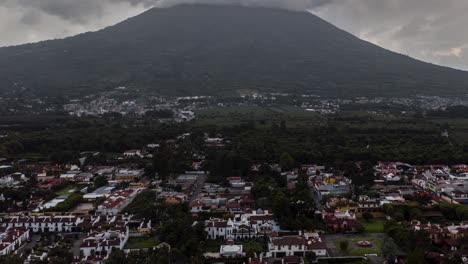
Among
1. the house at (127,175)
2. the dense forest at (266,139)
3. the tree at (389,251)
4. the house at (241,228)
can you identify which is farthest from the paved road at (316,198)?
the house at (127,175)

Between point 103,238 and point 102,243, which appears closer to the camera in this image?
point 102,243

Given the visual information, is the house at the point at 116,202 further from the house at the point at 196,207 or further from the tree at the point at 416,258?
the tree at the point at 416,258

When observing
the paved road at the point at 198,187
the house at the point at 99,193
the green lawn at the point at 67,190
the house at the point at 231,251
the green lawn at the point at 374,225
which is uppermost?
the house at the point at 231,251

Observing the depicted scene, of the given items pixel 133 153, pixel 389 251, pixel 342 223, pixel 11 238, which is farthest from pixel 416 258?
pixel 133 153

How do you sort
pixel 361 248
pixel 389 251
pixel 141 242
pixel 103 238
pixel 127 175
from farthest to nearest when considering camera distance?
pixel 127 175 → pixel 141 242 → pixel 103 238 → pixel 361 248 → pixel 389 251

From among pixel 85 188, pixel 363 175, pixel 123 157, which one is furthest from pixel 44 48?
pixel 363 175

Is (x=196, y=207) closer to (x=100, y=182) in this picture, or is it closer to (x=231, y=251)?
(x=231, y=251)

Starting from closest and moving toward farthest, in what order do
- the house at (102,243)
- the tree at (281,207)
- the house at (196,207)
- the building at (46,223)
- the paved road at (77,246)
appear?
the house at (102,243), the paved road at (77,246), the tree at (281,207), the building at (46,223), the house at (196,207)
